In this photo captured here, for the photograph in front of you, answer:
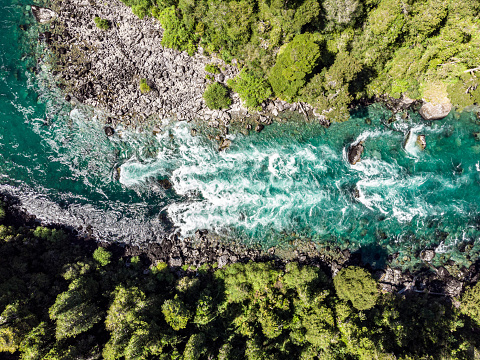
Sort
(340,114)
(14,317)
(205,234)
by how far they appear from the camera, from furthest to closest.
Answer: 1. (205,234)
2. (340,114)
3. (14,317)

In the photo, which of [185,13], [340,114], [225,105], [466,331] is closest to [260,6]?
[185,13]

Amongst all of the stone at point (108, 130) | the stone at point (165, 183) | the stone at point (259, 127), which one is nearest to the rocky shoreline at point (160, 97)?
the stone at point (259, 127)

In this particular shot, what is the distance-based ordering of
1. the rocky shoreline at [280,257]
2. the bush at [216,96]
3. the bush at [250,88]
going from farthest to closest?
the rocky shoreline at [280,257]
the bush at [216,96]
the bush at [250,88]

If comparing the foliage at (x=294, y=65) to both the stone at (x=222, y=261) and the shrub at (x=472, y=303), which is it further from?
the shrub at (x=472, y=303)

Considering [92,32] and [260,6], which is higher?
[92,32]

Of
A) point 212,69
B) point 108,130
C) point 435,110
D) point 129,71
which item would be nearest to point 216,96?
point 212,69

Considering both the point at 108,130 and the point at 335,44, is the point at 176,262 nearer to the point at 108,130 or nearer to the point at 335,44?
the point at 108,130

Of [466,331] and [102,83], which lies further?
[102,83]

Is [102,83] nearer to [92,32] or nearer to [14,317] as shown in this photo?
[92,32]
